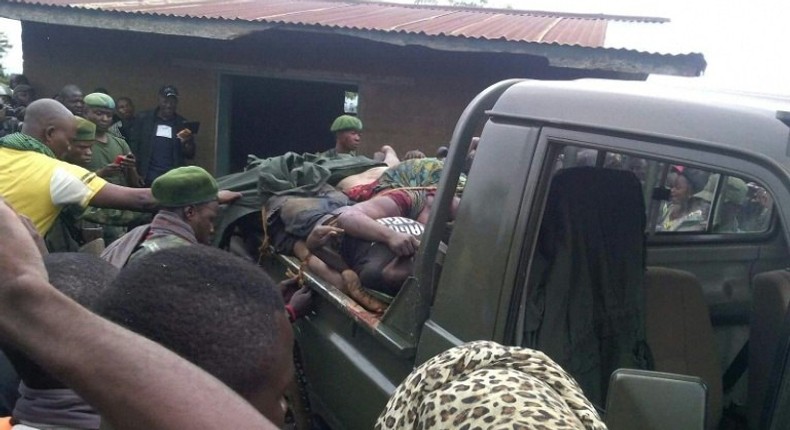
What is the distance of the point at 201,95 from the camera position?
7926 mm

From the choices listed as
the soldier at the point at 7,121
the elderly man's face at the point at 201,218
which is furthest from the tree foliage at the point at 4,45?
the elderly man's face at the point at 201,218

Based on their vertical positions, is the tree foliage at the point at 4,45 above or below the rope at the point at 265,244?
below

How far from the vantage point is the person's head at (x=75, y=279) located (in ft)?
4.72

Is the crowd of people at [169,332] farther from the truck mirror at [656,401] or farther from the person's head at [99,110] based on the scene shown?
the person's head at [99,110]

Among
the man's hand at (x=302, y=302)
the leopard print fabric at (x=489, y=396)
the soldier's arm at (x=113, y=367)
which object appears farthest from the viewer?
the man's hand at (x=302, y=302)

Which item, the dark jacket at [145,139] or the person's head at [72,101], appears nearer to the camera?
the person's head at [72,101]

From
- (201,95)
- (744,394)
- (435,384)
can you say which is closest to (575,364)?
(744,394)

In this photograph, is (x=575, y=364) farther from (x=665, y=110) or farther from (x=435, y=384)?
(x=435, y=384)

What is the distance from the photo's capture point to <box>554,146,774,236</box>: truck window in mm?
2357

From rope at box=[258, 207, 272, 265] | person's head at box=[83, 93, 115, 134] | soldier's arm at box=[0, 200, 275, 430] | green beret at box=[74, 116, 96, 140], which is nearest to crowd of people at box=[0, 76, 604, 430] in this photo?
soldier's arm at box=[0, 200, 275, 430]

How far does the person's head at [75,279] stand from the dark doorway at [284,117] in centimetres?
1007

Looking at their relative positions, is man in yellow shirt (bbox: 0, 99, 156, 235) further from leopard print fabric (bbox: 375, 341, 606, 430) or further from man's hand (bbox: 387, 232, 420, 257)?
leopard print fabric (bbox: 375, 341, 606, 430)

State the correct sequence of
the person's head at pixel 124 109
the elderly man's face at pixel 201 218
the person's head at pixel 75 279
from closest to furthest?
the person's head at pixel 75 279 < the elderly man's face at pixel 201 218 < the person's head at pixel 124 109

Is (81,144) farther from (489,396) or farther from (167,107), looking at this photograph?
(489,396)
